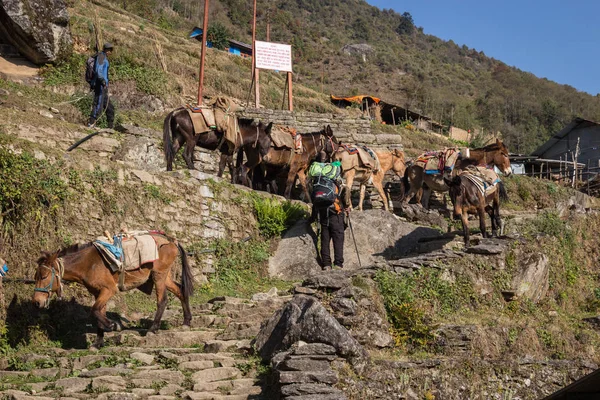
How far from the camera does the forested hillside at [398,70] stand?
60.5 m

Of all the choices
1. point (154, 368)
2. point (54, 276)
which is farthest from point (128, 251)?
point (154, 368)

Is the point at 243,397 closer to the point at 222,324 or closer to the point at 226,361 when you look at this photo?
the point at 226,361

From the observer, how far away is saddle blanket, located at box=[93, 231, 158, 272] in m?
10.8

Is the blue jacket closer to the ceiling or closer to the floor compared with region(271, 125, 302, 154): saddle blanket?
closer to the ceiling

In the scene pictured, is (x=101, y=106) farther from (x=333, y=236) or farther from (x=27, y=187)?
(x=333, y=236)

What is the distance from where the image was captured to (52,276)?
1026 cm

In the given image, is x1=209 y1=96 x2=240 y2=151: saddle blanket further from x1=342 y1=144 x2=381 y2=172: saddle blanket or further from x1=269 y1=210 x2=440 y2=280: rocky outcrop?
x1=342 y1=144 x2=381 y2=172: saddle blanket

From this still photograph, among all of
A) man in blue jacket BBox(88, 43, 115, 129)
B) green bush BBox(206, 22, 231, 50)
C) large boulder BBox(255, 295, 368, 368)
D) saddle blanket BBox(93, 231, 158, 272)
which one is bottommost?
large boulder BBox(255, 295, 368, 368)

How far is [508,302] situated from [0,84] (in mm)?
14716

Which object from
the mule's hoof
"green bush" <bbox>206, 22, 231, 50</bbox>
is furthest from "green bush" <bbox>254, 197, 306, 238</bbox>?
"green bush" <bbox>206, 22, 231, 50</bbox>

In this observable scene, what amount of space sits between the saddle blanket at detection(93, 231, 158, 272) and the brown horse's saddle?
661 centimetres

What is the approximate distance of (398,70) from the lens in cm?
7919

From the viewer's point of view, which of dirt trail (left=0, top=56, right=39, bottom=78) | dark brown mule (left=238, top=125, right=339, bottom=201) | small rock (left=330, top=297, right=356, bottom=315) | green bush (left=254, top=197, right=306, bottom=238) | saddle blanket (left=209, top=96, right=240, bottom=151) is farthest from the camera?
dirt trail (left=0, top=56, right=39, bottom=78)

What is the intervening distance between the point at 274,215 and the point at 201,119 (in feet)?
10.0
